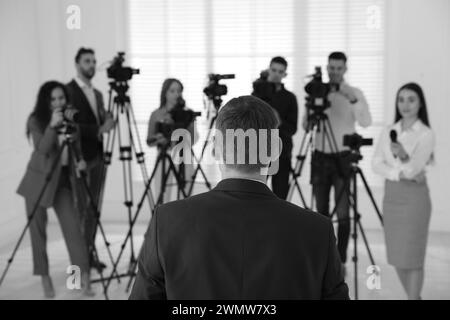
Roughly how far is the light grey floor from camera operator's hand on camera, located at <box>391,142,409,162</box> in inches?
37.9

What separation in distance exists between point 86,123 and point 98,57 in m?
1.64

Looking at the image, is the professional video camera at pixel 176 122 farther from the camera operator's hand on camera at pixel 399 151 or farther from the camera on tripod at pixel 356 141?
the camera operator's hand on camera at pixel 399 151

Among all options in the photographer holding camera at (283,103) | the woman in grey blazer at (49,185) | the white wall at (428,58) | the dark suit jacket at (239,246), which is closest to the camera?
the dark suit jacket at (239,246)

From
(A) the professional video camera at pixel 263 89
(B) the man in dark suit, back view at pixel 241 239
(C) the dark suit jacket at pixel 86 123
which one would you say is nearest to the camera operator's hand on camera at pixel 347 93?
(A) the professional video camera at pixel 263 89

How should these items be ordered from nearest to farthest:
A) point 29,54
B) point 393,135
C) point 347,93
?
point 393,135 < point 347,93 < point 29,54

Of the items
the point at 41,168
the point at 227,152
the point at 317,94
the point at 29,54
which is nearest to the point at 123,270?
the point at 41,168

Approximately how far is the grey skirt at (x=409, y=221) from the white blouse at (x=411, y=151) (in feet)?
0.26

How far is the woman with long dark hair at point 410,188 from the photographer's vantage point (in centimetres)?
346

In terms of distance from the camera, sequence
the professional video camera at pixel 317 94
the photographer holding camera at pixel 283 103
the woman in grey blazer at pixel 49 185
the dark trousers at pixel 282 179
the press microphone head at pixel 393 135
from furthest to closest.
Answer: the dark trousers at pixel 282 179 < the photographer holding camera at pixel 283 103 < the professional video camera at pixel 317 94 < the woman in grey blazer at pixel 49 185 < the press microphone head at pixel 393 135

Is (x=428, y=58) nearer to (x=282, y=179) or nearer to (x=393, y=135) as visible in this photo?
(x=282, y=179)

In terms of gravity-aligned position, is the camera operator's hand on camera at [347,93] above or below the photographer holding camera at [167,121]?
above

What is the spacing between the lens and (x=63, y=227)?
382cm

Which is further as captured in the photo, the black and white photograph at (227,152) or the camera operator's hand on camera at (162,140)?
the camera operator's hand on camera at (162,140)

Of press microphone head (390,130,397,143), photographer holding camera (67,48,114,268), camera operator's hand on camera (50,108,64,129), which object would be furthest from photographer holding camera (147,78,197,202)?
press microphone head (390,130,397,143)
